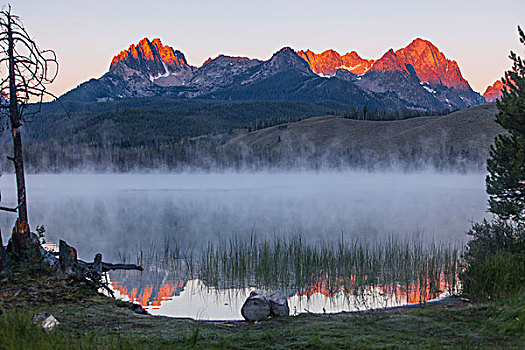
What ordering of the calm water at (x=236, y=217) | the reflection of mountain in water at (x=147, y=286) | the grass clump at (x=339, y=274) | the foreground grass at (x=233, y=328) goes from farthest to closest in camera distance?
the calm water at (x=236, y=217) → the grass clump at (x=339, y=274) → the reflection of mountain in water at (x=147, y=286) → the foreground grass at (x=233, y=328)

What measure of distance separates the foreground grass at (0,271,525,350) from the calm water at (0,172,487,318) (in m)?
2.73

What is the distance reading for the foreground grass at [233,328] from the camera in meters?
7.04

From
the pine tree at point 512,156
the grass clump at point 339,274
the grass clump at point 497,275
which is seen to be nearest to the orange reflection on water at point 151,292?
the grass clump at point 339,274

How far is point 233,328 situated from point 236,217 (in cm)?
2455

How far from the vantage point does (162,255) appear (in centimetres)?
2023

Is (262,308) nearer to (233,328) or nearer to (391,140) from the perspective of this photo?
(233,328)

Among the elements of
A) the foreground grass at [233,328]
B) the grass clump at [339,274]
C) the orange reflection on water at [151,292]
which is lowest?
the orange reflection on water at [151,292]

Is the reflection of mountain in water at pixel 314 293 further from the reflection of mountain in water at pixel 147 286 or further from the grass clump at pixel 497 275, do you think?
the grass clump at pixel 497 275

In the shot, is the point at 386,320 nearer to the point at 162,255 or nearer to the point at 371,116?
the point at 162,255

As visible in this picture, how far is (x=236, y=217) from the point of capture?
3400 centimetres

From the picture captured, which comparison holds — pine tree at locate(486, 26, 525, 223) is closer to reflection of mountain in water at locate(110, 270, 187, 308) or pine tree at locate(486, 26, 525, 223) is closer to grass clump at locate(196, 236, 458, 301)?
grass clump at locate(196, 236, 458, 301)

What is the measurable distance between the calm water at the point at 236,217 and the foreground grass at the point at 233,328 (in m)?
2.73

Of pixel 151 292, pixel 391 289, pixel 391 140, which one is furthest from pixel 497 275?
pixel 391 140

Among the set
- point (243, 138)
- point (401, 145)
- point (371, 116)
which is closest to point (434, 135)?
Answer: point (401, 145)
